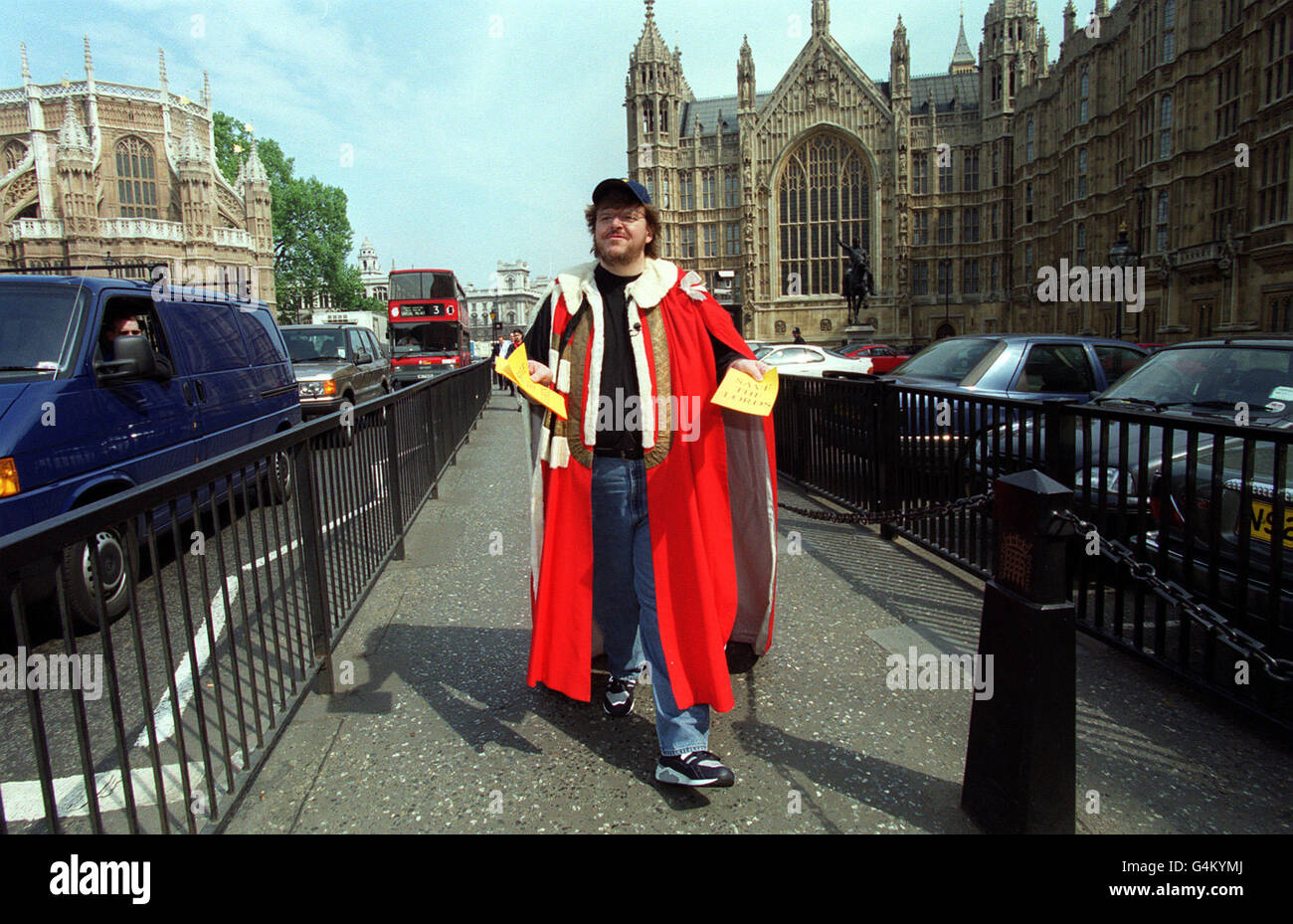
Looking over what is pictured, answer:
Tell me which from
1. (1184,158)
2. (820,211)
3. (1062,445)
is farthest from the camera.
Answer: (820,211)

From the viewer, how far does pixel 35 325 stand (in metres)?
4.93

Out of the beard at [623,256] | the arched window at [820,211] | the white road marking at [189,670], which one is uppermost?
the arched window at [820,211]

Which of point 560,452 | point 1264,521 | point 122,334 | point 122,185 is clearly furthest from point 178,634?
point 122,185

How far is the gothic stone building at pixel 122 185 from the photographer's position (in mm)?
49781

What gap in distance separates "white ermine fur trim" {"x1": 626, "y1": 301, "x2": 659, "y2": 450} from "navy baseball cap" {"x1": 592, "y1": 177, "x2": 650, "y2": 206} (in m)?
0.38

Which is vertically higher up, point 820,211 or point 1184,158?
point 820,211

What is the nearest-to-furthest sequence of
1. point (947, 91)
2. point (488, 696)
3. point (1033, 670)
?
point (1033, 670) → point (488, 696) → point (947, 91)

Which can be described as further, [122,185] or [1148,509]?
[122,185]

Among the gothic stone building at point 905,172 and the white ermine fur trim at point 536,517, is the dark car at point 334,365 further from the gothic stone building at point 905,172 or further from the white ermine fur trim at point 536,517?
the gothic stone building at point 905,172

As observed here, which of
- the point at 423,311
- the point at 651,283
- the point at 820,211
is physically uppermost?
the point at 820,211

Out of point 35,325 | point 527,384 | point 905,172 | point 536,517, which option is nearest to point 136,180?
point 905,172

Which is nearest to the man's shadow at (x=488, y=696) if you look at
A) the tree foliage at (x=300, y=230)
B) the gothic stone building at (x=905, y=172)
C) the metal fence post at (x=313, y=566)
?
the metal fence post at (x=313, y=566)

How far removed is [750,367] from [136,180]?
6421 cm

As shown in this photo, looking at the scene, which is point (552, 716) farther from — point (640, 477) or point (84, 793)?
point (84, 793)
